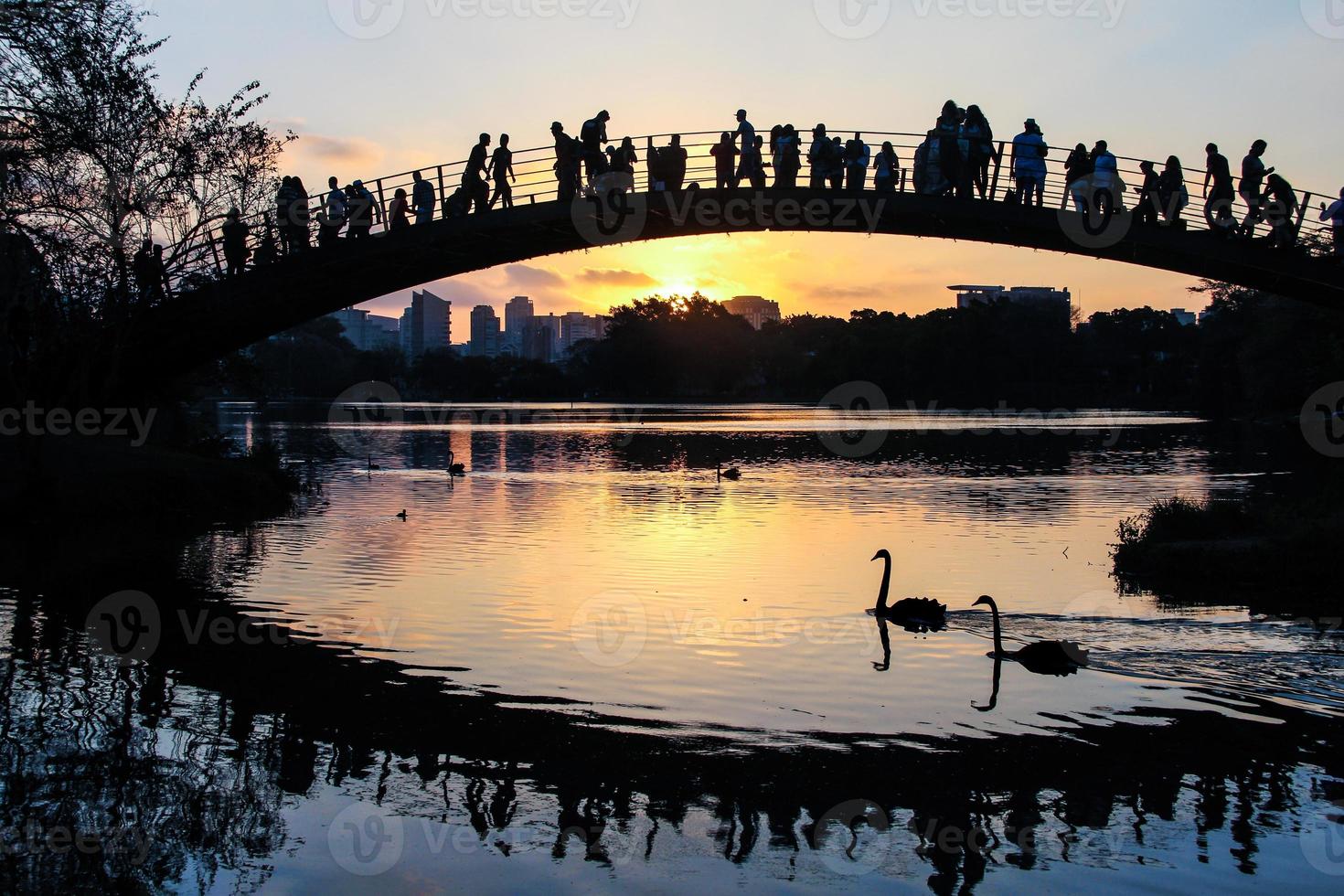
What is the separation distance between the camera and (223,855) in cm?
888

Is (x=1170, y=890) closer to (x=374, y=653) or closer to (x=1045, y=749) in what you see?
(x=1045, y=749)

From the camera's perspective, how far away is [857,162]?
91.4ft

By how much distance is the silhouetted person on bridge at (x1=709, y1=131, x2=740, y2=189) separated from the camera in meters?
27.6

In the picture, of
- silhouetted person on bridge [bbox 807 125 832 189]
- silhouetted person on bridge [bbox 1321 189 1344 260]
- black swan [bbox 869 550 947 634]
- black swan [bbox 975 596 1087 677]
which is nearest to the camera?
black swan [bbox 975 596 1087 677]

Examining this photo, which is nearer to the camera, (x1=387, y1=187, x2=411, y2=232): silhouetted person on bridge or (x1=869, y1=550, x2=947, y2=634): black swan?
(x1=869, y1=550, x2=947, y2=634): black swan

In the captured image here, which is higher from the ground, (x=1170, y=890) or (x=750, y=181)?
(x=750, y=181)

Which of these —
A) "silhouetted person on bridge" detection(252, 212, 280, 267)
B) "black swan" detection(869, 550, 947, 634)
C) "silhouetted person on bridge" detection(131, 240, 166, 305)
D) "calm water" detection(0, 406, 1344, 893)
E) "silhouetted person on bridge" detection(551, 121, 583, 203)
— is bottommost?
"calm water" detection(0, 406, 1344, 893)

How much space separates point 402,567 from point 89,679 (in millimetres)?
8419

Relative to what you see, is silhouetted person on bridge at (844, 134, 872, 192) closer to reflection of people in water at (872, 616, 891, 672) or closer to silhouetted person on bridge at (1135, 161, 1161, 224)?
silhouetted person on bridge at (1135, 161, 1161, 224)

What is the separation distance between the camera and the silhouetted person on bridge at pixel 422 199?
28891mm

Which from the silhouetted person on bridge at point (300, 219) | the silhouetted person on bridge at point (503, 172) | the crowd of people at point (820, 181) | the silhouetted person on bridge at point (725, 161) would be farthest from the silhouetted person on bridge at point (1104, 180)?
the silhouetted person on bridge at point (300, 219)

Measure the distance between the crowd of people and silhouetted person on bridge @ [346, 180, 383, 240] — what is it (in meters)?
0.03

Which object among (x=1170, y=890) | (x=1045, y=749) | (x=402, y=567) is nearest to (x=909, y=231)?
(x=402, y=567)

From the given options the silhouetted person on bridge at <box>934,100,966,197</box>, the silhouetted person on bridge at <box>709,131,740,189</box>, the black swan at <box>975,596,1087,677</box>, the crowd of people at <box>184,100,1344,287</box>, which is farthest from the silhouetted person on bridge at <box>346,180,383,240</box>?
the black swan at <box>975,596,1087,677</box>
